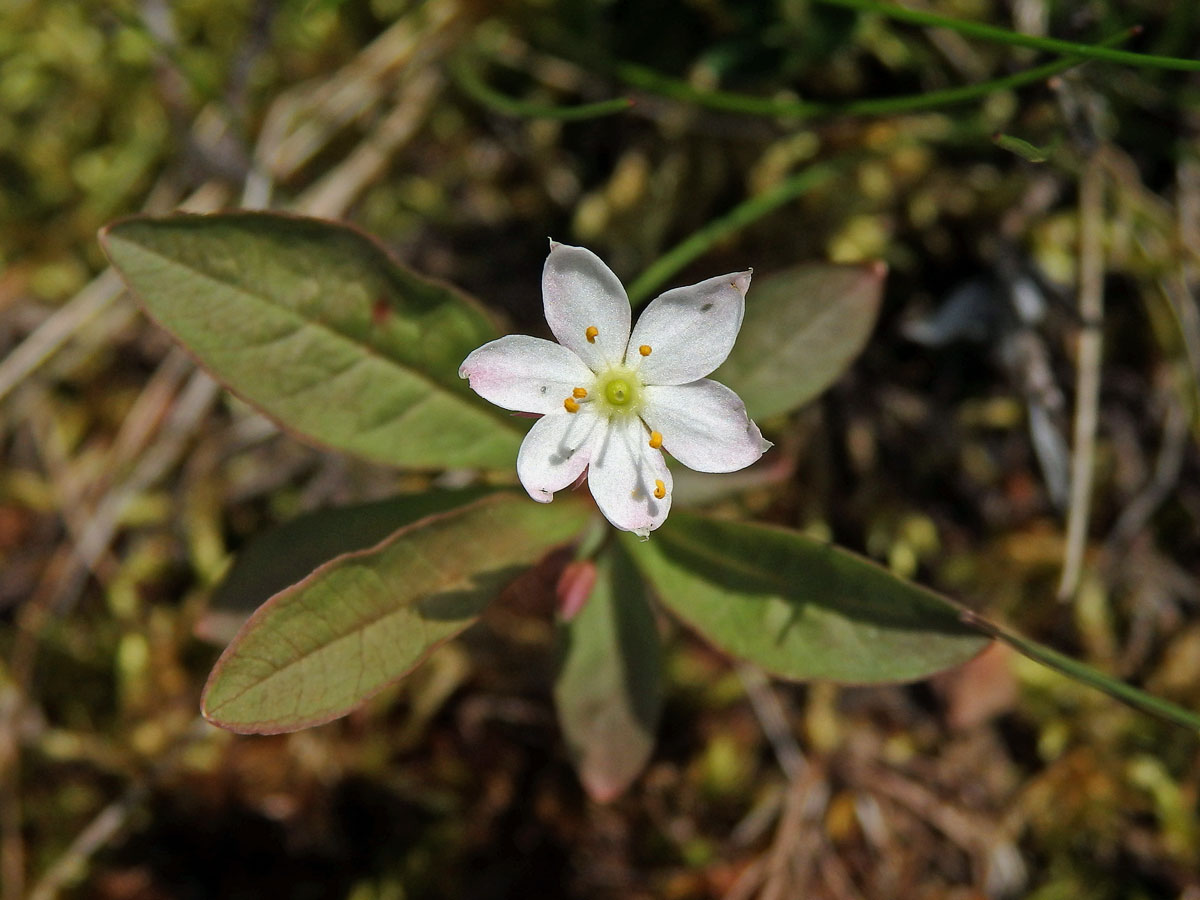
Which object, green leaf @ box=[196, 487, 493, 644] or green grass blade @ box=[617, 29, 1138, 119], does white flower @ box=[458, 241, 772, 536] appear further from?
green grass blade @ box=[617, 29, 1138, 119]

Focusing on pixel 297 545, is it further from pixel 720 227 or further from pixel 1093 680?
pixel 1093 680

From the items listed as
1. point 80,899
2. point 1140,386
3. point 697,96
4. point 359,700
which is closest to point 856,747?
point 1140,386

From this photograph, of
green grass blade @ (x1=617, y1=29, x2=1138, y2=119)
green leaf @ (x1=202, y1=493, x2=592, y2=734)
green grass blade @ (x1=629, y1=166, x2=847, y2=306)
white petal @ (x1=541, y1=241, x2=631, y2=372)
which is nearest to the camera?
green leaf @ (x1=202, y1=493, x2=592, y2=734)

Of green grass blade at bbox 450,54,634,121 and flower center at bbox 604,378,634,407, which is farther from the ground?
green grass blade at bbox 450,54,634,121

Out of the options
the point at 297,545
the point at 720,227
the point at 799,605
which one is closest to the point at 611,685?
the point at 799,605

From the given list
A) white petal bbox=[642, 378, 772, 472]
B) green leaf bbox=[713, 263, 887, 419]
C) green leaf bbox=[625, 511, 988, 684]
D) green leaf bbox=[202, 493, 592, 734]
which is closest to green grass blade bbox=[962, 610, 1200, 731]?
green leaf bbox=[625, 511, 988, 684]

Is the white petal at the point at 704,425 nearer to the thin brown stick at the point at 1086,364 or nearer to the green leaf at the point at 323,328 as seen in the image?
→ the green leaf at the point at 323,328

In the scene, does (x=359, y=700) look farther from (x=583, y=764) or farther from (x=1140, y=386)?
(x=1140, y=386)
